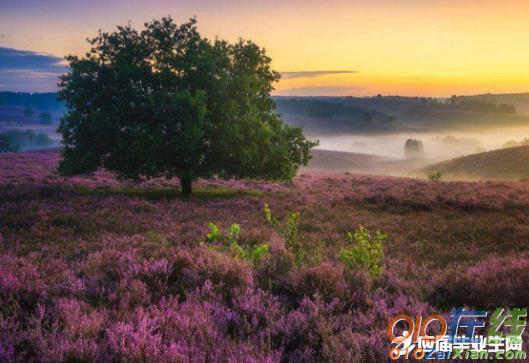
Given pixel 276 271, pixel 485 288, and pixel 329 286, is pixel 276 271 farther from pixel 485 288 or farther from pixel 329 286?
pixel 485 288

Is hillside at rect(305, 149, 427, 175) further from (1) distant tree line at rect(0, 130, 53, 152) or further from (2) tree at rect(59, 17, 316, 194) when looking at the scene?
(1) distant tree line at rect(0, 130, 53, 152)

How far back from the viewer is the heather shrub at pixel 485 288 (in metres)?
4.67

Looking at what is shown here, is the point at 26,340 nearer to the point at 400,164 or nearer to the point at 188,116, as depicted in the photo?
the point at 188,116

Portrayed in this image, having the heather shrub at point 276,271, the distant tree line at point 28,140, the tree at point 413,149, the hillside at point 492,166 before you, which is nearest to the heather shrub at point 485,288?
the heather shrub at point 276,271

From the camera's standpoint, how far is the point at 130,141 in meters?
21.8

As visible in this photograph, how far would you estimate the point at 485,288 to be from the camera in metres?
4.86

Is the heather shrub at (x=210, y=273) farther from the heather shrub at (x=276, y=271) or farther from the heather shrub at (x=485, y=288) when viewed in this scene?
the heather shrub at (x=485, y=288)

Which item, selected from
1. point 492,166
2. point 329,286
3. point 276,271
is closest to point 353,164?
point 492,166

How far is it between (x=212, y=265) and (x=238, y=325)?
56.2 inches

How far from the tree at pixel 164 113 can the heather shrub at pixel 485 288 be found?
17388mm

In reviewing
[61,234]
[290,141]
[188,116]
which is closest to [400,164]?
[290,141]

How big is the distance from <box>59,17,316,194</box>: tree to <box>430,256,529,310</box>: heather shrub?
17388 mm

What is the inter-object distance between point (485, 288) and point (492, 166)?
63805mm

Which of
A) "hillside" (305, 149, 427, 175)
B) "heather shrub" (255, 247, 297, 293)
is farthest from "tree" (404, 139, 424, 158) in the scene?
"heather shrub" (255, 247, 297, 293)
